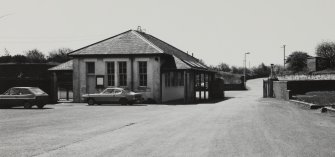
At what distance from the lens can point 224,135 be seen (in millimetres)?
11766

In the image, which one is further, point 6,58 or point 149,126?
point 6,58

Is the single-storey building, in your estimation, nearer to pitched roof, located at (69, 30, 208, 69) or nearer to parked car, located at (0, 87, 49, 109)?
pitched roof, located at (69, 30, 208, 69)

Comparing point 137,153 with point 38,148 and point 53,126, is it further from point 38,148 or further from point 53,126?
point 53,126

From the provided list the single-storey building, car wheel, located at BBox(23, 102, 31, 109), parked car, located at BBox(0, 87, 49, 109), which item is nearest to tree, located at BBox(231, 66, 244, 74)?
the single-storey building

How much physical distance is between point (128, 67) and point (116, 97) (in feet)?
13.7

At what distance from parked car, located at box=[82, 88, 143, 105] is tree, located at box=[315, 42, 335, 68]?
267ft

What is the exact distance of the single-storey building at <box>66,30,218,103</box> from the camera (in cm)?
3189

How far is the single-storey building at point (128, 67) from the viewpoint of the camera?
105 feet

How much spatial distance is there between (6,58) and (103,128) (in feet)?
208

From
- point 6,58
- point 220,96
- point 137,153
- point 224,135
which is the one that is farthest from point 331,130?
point 6,58

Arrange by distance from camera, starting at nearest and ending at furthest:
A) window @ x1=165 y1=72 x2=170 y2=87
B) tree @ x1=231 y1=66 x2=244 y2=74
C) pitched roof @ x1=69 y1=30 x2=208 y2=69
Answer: pitched roof @ x1=69 y1=30 x2=208 y2=69, window @ x1=165 y1=72 x2=170 y2=87, tree @ x1=231 y1=66 x2=244 y2=74

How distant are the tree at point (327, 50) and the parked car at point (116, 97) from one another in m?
81.2

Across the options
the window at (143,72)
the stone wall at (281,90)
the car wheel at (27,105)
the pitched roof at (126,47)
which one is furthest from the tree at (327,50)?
the car wheel at (27,105)

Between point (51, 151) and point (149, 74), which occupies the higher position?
point (149, 74)
